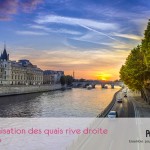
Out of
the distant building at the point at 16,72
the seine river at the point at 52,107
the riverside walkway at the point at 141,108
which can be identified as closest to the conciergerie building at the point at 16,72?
the distant building at the point at 16,72

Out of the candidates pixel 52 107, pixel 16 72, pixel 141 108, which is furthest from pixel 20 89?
pixel 141 108

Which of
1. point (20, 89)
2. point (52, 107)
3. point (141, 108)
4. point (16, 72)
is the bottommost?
point (52, 107)

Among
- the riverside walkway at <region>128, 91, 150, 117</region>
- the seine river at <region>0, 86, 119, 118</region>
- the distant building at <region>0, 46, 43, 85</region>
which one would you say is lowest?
the seine river at <region>0, 86, 119, 118</region>

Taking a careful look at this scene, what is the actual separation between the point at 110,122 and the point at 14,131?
1264cm

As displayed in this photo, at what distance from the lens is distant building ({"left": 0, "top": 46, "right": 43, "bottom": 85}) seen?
146750mm

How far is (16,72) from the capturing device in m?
161

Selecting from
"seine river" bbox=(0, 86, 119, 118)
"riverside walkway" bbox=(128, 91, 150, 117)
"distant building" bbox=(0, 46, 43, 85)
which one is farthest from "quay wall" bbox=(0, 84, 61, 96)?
"riverside walkway" bbox=(128, 91, 150, 117)

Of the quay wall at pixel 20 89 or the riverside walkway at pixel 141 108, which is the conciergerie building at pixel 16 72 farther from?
the riverside walkway at pixel 141 108

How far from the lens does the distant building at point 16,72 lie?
481 ft

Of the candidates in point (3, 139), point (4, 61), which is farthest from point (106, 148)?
point (4, 61)

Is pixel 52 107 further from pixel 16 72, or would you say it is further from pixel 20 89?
pixel 16 72

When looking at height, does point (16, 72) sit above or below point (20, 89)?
above

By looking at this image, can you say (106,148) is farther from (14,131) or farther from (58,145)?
(14,131)

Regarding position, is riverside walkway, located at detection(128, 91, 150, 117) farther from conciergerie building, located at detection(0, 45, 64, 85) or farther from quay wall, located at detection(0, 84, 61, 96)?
conciergerie building, located at detection(0, 45, 64, 85)
